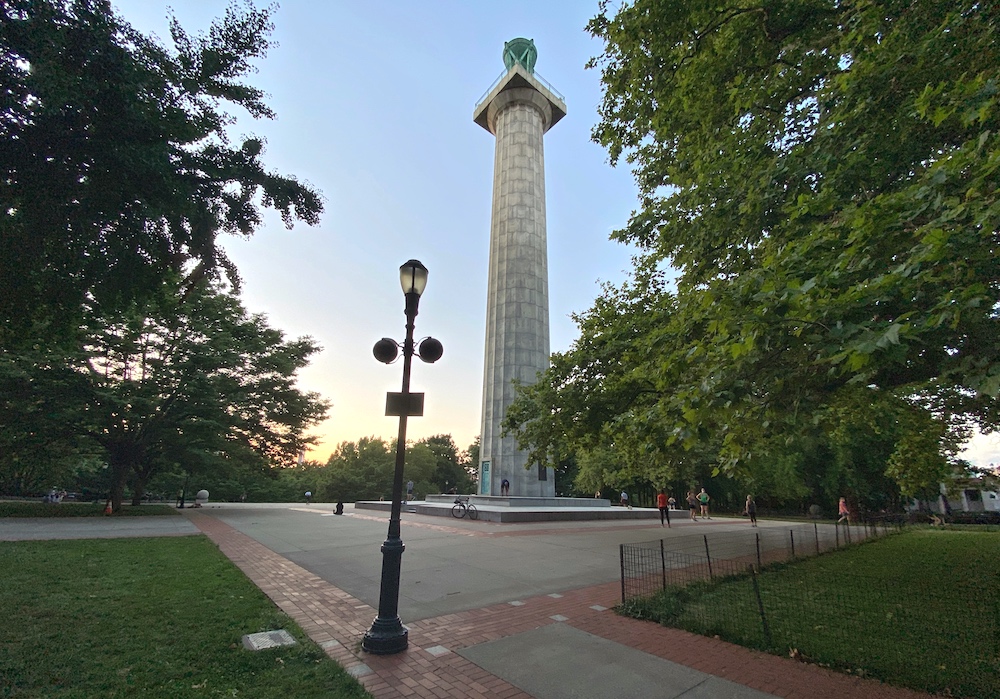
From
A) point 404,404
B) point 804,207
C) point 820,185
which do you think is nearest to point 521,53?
point 820,185

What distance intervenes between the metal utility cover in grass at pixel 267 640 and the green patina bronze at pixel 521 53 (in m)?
53.7

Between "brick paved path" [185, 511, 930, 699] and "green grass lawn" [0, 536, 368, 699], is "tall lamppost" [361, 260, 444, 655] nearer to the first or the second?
"brick paved path" [185, 511, 930, 699]

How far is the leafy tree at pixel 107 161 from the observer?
6.04 m

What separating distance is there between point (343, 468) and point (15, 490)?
31907 millimetres

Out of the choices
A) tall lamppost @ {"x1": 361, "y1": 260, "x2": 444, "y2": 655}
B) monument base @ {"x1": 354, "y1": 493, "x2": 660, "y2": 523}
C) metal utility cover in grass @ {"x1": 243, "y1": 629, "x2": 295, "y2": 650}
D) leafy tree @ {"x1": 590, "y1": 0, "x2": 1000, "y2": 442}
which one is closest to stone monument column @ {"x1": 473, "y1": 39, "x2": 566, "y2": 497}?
monument base @ {"x1": 354, "y1": 493, "x2": 660, "y2": 523}

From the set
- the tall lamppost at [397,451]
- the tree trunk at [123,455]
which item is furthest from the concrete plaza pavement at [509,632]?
the tree trunk at [123,455]

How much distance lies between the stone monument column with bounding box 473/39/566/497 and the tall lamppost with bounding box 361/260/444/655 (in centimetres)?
2366

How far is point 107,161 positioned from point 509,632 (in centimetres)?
828

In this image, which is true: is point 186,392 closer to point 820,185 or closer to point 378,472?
point 820,185

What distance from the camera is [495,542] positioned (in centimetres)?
1429

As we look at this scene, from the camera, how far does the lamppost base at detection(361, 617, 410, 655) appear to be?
550 cm

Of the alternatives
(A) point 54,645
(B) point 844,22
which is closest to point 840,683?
(A) point 54,645

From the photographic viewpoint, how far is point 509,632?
20.4ft

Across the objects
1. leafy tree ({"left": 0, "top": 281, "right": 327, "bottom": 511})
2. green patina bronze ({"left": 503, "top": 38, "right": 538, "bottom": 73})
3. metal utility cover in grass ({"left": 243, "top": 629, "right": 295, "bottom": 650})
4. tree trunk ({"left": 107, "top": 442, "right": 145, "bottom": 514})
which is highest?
green patina bronze ({"left": 503, "top": 38, "right": 538, "bottom": 73})
